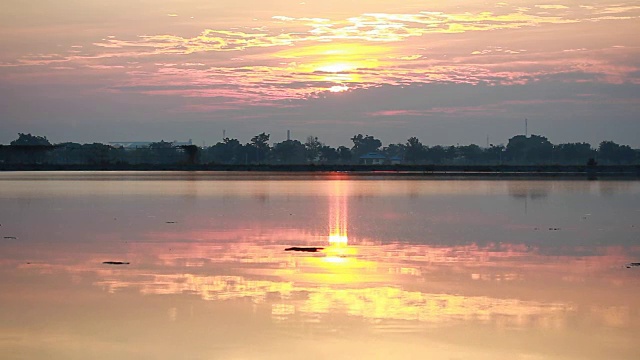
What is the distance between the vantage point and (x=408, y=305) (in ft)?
56.9

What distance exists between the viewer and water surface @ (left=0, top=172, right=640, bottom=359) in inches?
558

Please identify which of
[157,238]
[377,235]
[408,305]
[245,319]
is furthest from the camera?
[377,235]

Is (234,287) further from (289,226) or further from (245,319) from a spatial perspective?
(289,226)

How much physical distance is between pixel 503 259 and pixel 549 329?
9.68 m

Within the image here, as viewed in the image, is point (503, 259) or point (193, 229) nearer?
point (503, 259)

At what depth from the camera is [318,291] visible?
1900cm

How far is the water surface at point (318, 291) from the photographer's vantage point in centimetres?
1417

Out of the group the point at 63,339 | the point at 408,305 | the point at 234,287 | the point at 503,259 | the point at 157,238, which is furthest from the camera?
the point at 157,238

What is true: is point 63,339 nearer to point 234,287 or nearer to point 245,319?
point 245,319

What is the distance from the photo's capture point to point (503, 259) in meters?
25.0

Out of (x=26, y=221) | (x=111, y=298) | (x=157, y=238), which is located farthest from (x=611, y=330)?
(x=26, y=221)

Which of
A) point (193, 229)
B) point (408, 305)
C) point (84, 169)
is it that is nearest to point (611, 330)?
point (408, 305)

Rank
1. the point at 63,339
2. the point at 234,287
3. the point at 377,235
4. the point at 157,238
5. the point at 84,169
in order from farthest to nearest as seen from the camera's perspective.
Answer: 1. the point at 84,169
2. the point at 377,235
3. the point at 157,238
4. the point at 234,287
5. the point at 63,339

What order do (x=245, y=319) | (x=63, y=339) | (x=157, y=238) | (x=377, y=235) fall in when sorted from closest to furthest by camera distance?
(x=63, y=339)
(x=245, y=319)
(x=157, y=238)
(x=377, y=235)
